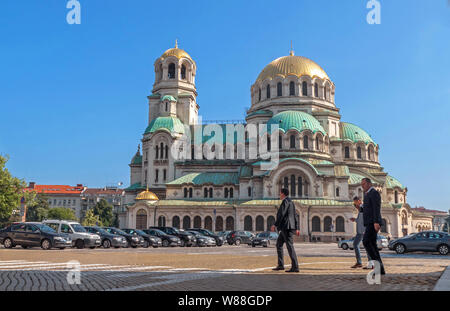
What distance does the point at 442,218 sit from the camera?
168 metres

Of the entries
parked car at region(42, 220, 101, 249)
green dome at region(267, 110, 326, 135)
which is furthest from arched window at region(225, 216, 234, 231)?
parked car at region(42, 220, 101, 249)

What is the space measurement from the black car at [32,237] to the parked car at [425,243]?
19.8 metres

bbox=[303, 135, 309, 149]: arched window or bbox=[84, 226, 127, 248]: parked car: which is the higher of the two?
bbox=[303, 135, 309, 149]: arched window

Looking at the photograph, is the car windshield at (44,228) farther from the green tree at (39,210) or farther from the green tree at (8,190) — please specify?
the green tree at (39,210)

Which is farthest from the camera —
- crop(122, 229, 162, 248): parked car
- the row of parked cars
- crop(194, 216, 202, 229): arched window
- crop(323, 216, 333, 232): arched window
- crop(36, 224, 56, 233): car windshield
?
crop(194, 216, 202, 229): arched window

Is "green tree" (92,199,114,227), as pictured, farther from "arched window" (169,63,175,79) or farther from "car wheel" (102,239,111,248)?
"car wheel" (102,239,111,248)

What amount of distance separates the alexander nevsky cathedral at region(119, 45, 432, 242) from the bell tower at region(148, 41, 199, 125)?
166 mm

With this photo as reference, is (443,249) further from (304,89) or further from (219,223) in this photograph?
(304,89)

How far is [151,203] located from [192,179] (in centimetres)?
726

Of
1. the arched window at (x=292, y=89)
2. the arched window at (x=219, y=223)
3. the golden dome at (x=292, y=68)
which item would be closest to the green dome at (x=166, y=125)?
the arched window at (x=219, y=223)

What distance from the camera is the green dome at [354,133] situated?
68.2 m

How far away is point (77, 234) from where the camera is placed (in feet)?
87.6

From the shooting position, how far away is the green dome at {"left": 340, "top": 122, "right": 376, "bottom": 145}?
2687 inches
